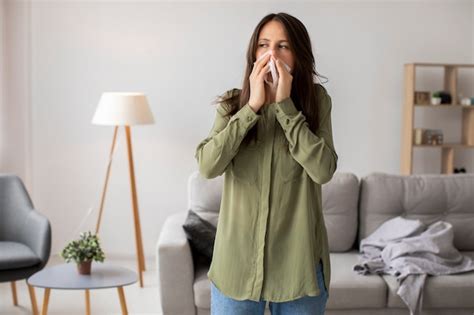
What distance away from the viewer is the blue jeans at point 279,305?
184cm

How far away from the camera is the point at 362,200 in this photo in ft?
14.2

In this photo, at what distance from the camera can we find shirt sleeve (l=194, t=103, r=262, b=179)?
1.83 meters

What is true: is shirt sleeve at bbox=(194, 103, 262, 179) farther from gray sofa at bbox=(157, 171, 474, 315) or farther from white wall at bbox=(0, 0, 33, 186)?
white wall at bbox=(0, 0, 33, 186)

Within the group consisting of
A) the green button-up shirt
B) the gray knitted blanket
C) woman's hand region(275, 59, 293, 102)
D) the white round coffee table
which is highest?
woman's hand region(275, 59, 293, 102)

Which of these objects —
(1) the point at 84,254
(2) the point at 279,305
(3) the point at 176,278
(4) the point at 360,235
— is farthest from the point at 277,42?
(4) the point at 360,235

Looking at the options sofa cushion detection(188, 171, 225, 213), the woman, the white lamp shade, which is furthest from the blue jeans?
the white lamp shade

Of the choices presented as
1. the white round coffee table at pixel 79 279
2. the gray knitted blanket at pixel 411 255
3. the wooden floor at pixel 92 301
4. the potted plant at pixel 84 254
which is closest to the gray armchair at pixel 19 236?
the wooden floor at pixel 92 301

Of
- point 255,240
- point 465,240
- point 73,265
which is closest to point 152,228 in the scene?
point 73,265

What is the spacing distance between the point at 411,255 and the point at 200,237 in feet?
3.64

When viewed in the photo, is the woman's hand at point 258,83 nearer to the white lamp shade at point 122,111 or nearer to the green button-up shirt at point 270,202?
the green button-up shirt at point 270,202

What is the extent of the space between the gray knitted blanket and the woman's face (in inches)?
83.1

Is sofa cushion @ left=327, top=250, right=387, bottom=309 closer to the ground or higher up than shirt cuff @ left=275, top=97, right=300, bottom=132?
closer to the ground

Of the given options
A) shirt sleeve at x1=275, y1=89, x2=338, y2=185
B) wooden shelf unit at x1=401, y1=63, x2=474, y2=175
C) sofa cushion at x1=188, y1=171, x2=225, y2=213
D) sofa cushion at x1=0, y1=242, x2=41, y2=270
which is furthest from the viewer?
wooden shelf unit at x1=401, y1=63, x2=474, y2=175

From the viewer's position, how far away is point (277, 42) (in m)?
1.89
